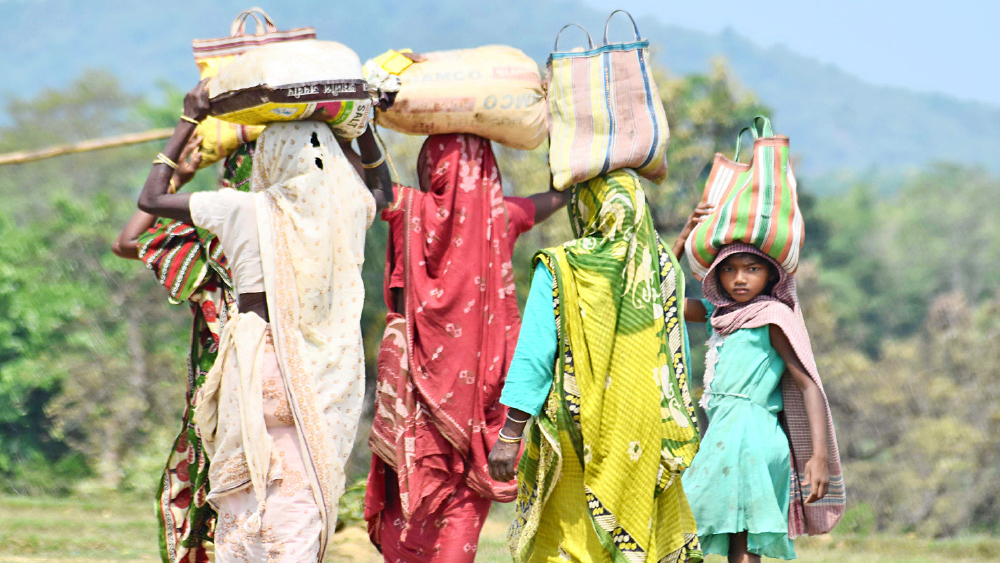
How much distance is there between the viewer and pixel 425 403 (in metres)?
4.56

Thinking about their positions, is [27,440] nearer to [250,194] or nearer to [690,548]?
[250,194]

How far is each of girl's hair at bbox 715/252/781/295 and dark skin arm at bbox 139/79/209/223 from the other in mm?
2082

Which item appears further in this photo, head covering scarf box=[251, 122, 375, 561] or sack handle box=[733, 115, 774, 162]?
sack handle box=[733, 115, 774, 162]

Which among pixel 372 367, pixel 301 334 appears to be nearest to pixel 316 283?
pixel 301 334

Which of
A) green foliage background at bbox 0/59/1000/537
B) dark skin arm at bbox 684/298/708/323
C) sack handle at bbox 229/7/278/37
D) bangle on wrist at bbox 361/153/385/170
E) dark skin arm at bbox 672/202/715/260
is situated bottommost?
green foliage background at bbox 0/59/1000/537

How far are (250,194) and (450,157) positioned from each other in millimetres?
1027

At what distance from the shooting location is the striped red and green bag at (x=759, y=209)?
168 inches

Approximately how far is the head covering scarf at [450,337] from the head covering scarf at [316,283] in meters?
0.47

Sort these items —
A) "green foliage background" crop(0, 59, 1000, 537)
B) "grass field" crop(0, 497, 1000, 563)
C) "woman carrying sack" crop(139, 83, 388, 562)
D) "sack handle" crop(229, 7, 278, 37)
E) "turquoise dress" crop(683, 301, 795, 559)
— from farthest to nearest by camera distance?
"green foliage background" crop(0, 59, 1000, 537), "grass field" crop(0, 497, 1000, 563), "sack handle" crop(229, 7, 278, 37), "turquoise dress" crop(683, 301, 795, 559), "woman carrying sack" crop(139, 83, 388, 562)

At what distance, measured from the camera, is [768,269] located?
14.4ft

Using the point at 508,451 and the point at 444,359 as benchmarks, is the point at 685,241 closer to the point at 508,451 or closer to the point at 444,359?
the point at 444,359

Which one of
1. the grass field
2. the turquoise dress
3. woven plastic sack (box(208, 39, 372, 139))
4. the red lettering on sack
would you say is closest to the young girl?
the turquoise dress

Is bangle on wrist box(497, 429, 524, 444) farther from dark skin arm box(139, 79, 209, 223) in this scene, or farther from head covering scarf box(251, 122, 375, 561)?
dark skin arm box(139, 79, 209, 223)

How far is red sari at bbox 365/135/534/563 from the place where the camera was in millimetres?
4512
